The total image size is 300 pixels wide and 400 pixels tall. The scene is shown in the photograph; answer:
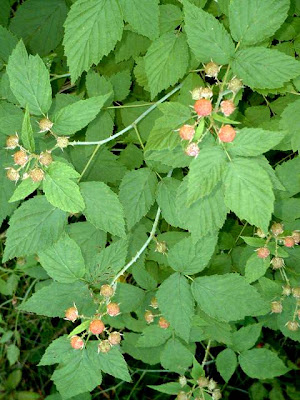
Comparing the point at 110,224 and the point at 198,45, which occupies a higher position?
the point at 198,45

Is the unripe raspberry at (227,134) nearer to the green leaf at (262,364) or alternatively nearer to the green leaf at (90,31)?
the green leaf at (90,31)

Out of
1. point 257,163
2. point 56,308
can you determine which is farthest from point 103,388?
point 257,163

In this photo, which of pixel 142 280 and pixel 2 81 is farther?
pixel 142 280

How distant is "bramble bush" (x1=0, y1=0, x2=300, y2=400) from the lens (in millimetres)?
1538

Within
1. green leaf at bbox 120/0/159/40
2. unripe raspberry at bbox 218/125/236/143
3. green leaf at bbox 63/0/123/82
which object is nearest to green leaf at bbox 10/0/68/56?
green leaf at bbox 63/0/123/82

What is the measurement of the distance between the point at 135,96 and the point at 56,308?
1385mm

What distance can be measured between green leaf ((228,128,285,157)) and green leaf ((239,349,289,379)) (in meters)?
1.72

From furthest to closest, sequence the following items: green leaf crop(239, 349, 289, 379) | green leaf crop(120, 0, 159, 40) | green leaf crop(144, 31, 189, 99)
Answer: green leaf crop(239, 349, 289, 379) < green leaf crop(144, 31, 189, 99) < green leaf crop(120, 0, 159, 40)

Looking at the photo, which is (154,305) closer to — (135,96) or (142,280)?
(142,280)

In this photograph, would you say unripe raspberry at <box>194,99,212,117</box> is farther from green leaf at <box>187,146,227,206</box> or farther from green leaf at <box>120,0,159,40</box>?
green leaf at <box>120,0,159,40</box>

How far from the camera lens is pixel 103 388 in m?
3.99

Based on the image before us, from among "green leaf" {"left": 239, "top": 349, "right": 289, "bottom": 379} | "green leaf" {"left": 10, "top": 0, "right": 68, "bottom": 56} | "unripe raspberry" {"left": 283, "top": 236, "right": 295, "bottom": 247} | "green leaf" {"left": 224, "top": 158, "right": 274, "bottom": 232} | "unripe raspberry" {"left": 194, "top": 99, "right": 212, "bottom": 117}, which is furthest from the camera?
"green leaf" {"left": 239, "top": 349, "right": 289, "bottom": 379}

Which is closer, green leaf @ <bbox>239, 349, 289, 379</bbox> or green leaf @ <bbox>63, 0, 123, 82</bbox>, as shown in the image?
green leaf @ <bbox>63, 0, 123, 82</bbox>

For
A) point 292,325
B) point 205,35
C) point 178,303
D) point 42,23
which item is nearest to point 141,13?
point 205,35
